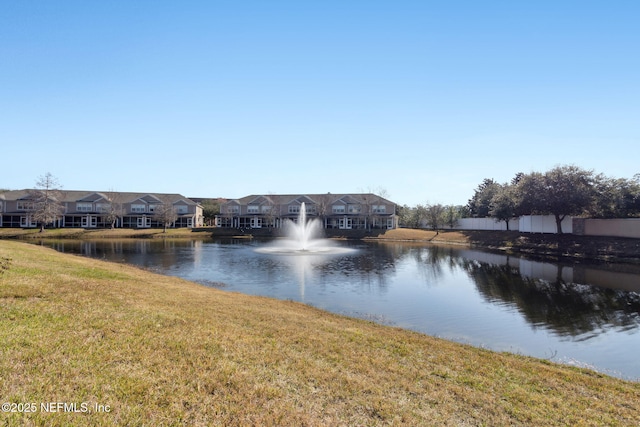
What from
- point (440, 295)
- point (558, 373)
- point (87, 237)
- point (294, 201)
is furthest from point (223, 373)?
point (294, 201)

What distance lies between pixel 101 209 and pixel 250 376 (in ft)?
275

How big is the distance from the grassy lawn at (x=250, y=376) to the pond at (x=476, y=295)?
366 centimetres

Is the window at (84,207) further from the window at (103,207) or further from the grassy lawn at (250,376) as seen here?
the grassy lawn at (250,376)

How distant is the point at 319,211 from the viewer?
80688 mm

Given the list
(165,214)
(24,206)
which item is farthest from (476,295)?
(24,206)

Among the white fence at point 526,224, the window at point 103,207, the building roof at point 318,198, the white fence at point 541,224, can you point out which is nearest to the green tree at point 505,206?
the white fence at point 541,224

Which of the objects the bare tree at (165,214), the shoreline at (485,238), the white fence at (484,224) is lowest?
the shoreline at (485,238)

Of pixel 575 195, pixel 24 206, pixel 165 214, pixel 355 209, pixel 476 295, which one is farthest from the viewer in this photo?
pixel 355 209

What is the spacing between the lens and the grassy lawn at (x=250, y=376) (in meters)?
5.10

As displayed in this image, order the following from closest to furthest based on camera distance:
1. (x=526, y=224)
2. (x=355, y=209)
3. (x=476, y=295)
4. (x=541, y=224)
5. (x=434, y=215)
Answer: (x=476, y=295)
(x=541, y=224)
(x=526, y=224)
(x=434, y=215)
(x=355, y=209)

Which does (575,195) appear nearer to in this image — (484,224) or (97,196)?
(484,224)

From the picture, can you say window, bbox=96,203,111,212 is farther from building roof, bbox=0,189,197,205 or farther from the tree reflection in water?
the tree reflection in water

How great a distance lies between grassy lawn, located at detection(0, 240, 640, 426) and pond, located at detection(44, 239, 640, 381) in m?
3.66

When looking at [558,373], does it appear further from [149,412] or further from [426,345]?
[149,412]
